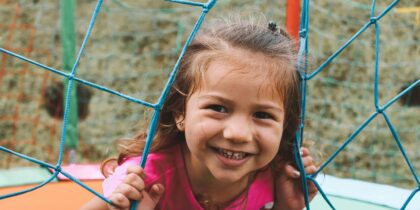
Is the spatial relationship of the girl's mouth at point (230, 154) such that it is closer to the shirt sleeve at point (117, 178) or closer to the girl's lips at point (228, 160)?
the girl's lips at point (228, 160)

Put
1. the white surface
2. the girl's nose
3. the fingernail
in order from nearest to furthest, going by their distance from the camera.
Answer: the girl's nose
the fingernail
the white surface

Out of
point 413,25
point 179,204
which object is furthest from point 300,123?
point 413,25

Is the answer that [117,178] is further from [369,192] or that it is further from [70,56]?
[70,56]

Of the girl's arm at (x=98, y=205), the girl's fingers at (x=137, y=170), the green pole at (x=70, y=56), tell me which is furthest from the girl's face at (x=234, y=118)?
the green pole at (x=70, y=56)

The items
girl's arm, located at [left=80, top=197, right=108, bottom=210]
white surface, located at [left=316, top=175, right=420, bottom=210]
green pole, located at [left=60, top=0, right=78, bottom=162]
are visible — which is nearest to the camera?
girl's arm, located at [left=80, top=197, right=108, bottom=210]

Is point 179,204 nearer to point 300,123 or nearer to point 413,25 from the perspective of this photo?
point 300,123

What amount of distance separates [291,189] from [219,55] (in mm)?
399

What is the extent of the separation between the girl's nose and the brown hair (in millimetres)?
113

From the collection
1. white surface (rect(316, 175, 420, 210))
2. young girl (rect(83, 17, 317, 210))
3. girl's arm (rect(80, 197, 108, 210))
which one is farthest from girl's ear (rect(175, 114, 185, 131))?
white surface (rect(316, 175, 420, 210))

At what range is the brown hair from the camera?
1131 millimetres

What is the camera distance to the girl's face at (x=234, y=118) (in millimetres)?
1052

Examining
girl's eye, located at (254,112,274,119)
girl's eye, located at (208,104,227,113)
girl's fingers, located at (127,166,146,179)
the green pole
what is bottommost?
girl's fingers, located at (127,166,146,179)

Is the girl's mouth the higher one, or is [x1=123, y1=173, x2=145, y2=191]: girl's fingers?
the girl's mouth

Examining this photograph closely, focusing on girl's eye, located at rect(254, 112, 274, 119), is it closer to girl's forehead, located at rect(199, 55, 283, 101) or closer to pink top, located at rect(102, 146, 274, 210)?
girl's forehead, located at rect(199, 55, 283, 101)
